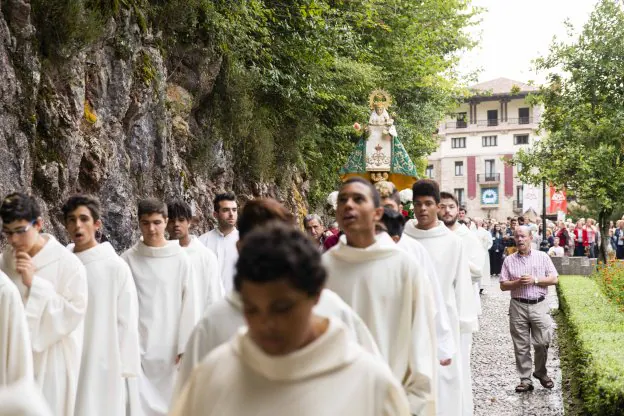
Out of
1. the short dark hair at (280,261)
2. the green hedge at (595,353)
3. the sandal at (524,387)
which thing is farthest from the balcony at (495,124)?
the short dark hair at (280,261)

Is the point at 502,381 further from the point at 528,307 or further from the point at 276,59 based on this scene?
the point at 276,59

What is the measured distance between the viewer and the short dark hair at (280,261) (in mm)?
2395

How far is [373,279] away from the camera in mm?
5305

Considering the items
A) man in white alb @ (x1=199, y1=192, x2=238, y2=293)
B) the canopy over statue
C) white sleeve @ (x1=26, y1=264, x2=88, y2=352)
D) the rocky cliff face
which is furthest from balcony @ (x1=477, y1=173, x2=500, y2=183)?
white sleeve @ (x1=26, y1=264, x2=88, y2=352)

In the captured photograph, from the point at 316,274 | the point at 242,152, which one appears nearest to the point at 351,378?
the point at 316,274

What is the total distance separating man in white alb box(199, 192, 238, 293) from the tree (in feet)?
67.2

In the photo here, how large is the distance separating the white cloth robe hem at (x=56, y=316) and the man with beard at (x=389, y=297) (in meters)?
2.10

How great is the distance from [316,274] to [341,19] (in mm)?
18009

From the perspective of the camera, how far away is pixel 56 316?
6309 mm

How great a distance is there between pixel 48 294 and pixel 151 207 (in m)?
1.73

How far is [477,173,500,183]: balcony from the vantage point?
8488 centimetres

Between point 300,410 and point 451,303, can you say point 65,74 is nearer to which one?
point 451,303

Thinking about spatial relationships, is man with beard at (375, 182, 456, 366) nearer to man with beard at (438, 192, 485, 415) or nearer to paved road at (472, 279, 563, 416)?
man with beard at (438, 192, 485, 415)

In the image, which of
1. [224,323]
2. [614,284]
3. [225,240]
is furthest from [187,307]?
[614,284]
